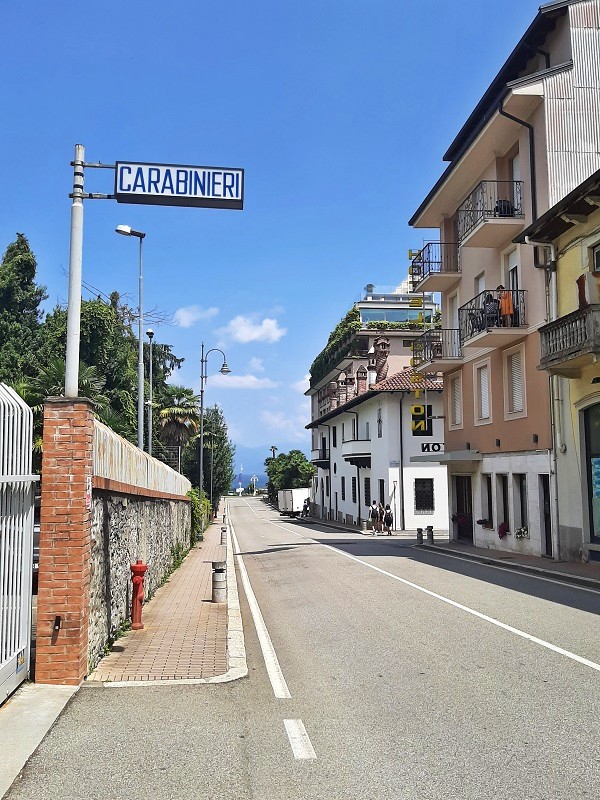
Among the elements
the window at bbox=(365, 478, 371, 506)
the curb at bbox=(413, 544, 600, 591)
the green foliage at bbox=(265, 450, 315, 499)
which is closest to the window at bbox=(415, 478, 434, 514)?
the window at bbox=(365, 478, 371, 506)

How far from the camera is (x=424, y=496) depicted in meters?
39.7

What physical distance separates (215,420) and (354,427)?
83.2ft

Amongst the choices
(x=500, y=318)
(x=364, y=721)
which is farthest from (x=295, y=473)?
(x=364, y=721)

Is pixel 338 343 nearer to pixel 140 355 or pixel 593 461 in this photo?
pixel 140 355

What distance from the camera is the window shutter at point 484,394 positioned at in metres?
24.9

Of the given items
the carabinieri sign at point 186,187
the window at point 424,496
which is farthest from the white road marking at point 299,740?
the window at point 424,496

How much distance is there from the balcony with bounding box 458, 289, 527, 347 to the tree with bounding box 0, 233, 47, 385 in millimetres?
35005

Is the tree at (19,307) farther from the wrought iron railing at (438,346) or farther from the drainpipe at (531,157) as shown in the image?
the drainpipe at (531,157)

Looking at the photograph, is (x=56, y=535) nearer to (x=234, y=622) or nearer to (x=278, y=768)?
(x=278, y=768)

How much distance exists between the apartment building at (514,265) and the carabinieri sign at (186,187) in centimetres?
A: 1302

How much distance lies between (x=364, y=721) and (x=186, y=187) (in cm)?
562

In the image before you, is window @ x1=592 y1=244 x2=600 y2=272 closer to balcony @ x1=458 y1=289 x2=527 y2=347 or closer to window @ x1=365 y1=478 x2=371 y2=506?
balcony @ x1=458 y1=289 x2=527 y2=347

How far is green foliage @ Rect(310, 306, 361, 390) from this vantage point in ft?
200

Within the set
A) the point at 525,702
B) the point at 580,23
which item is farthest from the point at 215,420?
the point at 525,702
